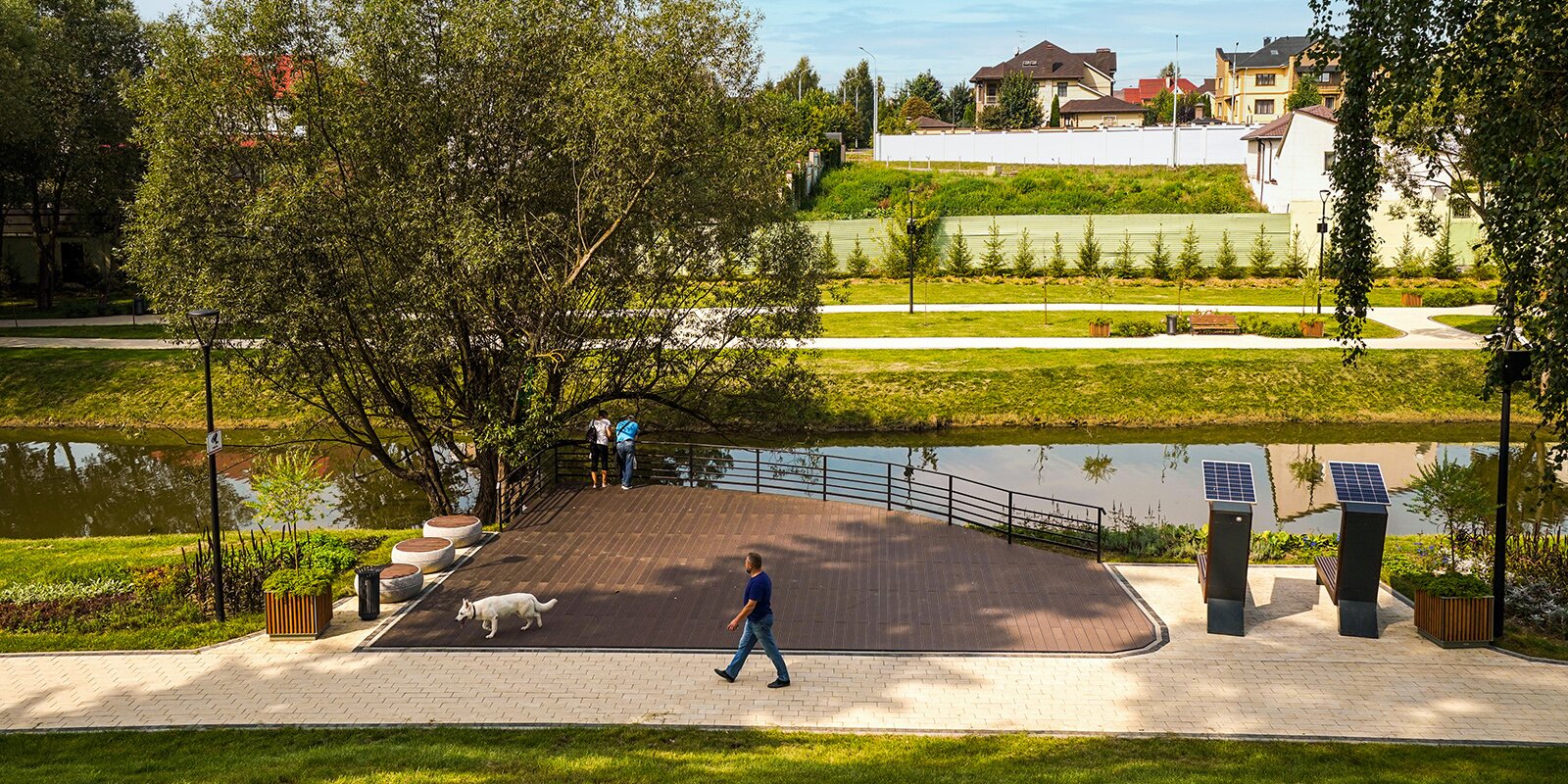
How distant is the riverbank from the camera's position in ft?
103

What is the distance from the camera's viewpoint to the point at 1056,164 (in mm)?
72000

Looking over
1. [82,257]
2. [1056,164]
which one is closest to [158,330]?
[82,257]

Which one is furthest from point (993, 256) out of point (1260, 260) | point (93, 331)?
point (93, 331)

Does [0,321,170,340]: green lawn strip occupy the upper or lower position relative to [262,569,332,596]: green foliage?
upper

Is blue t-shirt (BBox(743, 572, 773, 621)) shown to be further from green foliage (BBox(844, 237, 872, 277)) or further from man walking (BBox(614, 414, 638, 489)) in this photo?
green foliage (BBox(844, 237, 872, 277))

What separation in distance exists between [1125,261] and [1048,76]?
60.2 m

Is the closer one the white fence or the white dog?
the white dog

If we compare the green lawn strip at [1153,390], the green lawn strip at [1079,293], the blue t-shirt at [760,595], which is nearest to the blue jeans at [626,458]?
the blue t-shirt at [760,595]

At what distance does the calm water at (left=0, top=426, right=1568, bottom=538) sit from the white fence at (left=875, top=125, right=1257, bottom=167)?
4278cm

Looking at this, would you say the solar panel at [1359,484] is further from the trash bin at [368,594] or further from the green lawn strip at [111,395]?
the green lawn strip at [111,395]

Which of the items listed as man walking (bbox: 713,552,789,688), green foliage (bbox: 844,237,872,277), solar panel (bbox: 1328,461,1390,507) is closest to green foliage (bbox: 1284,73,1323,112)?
green foliage (bbox: 844,237,872,277)

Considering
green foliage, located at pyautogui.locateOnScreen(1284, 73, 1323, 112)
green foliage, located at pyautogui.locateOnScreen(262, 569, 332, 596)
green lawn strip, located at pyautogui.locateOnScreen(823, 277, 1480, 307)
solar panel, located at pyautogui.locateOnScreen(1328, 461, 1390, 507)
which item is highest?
green foliage, located at pyautogui.locateOnScreen(1284, 73, 1323, 112)

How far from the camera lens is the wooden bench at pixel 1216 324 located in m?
38.2

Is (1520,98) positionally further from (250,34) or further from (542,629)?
(250,34)
